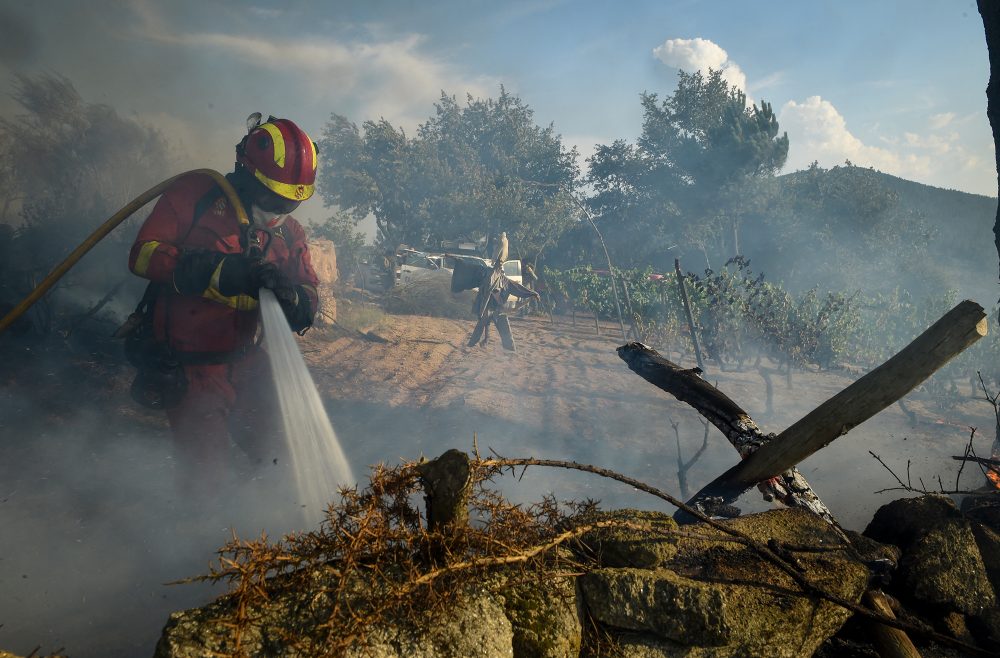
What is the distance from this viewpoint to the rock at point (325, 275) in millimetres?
14234

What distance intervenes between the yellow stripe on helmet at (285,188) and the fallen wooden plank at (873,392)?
411 centimetres

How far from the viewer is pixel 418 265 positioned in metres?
23.3

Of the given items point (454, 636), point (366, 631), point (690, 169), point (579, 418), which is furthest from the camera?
point (690, 169)

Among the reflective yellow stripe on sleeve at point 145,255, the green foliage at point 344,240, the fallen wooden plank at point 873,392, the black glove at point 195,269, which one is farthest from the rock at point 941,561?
the green foliage at point 344,240

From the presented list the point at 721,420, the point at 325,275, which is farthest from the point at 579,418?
the point at 325,275

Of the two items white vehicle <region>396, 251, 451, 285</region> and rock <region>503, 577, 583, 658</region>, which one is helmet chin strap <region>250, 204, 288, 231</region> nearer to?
rock <region>503, 577, 583, 658</region>

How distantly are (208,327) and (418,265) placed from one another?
1928 cm

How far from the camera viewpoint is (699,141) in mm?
33281

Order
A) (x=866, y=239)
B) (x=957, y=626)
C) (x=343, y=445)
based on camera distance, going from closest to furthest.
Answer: (x=957, y=626) < (x=343, y=445) < (x=866, y=239)

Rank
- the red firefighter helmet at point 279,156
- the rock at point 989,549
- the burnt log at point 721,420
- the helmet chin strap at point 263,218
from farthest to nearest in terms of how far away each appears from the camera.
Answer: the helmet chin strap at point 263,218, the red firefighter helmet at point 279,156, the burnt log at point 721,420, the rock at point 989,549

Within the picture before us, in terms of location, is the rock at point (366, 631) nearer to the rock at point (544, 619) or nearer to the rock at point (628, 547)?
the rock at point (544, 619)

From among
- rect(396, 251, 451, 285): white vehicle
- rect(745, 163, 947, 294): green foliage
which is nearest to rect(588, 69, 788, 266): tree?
rect(745, 163, 947, 294): green foliage

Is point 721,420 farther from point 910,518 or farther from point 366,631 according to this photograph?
point 366,631

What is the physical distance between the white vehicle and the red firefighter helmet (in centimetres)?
1730
